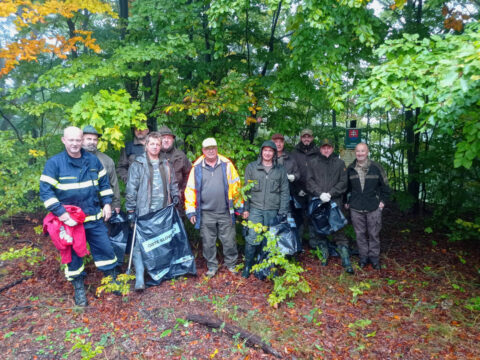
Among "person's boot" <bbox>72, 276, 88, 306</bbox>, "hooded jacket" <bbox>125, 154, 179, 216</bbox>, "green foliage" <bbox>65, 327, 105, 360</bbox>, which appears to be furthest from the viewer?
"hooded jacket" <bbox>125, 154, 179, 216</bbox>

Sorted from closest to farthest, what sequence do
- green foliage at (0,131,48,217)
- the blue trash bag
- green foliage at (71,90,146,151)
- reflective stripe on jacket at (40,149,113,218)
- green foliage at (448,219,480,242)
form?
reflective stripe on jacket at (40,149,113,218) < green foliage at (71,90,146,151) < the blue trash bag < green foliage at (0,131,48,217) < green foliage at (448,219,480,242)

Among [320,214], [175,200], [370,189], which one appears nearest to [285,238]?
[320,214]

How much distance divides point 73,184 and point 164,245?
4.53 ft

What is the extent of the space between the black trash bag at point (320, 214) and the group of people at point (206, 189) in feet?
0.38

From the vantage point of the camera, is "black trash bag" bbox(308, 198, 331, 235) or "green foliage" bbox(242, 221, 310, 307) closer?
"green foliage" bbox(242, 221, 310, 307)

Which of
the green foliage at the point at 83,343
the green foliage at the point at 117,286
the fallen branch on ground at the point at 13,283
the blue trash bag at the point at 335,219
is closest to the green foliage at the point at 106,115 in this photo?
the green foliage at the point at 117,286

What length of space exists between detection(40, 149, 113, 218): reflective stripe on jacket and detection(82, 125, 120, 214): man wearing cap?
26 cm

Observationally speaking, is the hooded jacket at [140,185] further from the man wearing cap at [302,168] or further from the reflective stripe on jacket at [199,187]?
the man wearing cap at [302,168]

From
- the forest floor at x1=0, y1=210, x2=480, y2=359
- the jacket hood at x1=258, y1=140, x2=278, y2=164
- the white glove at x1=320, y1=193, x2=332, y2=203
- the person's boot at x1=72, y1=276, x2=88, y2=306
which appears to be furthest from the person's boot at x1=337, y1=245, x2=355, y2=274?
the person's boot at x1=72, y1=276, x2=88, y2=306

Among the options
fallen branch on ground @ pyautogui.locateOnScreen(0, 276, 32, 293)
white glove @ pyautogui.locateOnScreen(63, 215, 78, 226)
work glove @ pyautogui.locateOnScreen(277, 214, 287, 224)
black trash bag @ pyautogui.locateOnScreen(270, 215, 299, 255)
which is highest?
white glove @ pyautogui.locateOnScreen(63, 215, 78, 226)

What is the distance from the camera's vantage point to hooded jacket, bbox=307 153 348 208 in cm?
479

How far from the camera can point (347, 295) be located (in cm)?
412

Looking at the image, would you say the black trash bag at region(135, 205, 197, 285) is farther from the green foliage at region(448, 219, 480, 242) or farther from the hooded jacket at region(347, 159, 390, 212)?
the green foliage at region(448, 219, 480, 242)

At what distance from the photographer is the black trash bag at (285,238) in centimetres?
417
